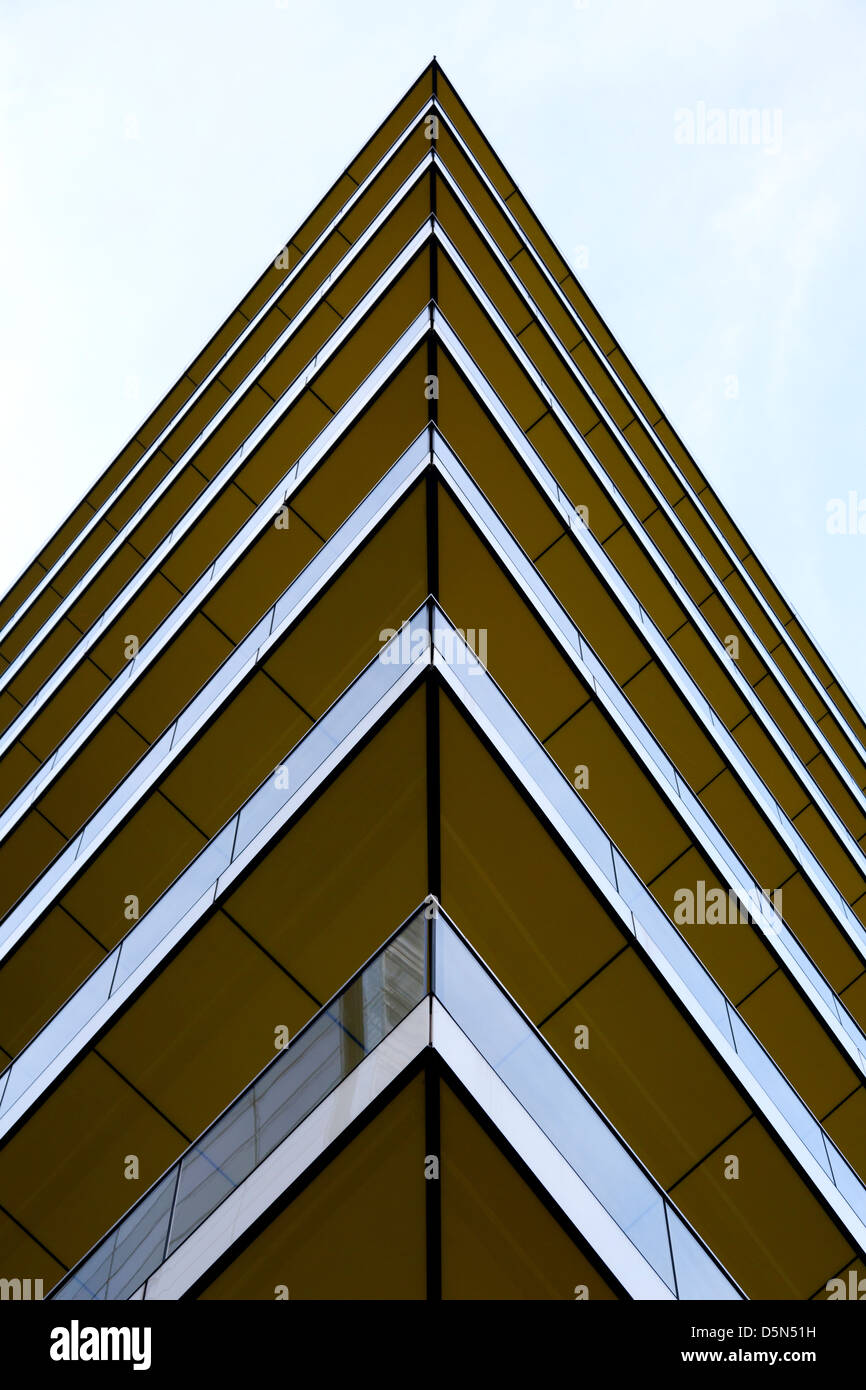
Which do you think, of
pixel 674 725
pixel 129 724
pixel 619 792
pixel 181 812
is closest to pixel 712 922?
pixel 619 792

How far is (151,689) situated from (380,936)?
19.9 feet

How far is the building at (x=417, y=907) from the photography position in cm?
622

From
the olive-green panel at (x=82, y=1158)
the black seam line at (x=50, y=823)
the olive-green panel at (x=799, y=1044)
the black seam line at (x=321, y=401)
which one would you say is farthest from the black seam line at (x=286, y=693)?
the black seam line at (x=321, y=401)

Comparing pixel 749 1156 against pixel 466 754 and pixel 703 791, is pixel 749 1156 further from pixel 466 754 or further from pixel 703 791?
pixel 703 791

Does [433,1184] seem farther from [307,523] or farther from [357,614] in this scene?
[307,523]

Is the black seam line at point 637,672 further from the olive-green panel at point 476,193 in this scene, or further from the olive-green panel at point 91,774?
the olive-green panel at point 476,193

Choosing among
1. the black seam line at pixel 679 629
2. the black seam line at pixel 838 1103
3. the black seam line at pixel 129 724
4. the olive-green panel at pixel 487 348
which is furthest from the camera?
the black seam line at pixel 679 629

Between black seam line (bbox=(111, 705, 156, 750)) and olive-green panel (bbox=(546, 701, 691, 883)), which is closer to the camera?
olive-green panel (bbox=(546, 701, 691, 883))

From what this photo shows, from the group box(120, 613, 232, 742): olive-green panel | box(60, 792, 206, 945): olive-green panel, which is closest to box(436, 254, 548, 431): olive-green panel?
box(120, 613, 232, 742): olive-green panel

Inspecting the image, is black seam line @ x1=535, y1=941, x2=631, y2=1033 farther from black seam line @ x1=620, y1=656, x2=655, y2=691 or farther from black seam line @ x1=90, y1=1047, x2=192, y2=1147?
black seam line @ x1=620, y1=656, x2=655, y2=691

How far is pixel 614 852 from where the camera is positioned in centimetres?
924

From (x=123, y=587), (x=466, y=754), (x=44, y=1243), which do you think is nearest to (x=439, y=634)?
(x=466, y=754)

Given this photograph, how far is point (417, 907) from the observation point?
8039 millimetres

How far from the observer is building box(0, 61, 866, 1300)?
245 inches
